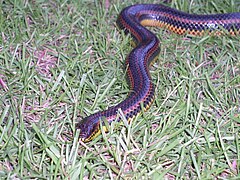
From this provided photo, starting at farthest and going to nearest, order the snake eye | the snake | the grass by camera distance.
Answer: the snake, the snake eye, the grass

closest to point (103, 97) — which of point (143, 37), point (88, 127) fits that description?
point (88, 127)

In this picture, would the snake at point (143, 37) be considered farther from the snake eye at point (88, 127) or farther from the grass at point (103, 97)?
the grass at point (103, 97)

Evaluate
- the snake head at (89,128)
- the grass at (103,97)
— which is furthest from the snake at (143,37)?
the grass at (103,97)

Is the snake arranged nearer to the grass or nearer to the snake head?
the snake head

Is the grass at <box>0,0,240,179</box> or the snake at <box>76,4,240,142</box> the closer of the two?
the grass at <box>0,0,240,179</box>

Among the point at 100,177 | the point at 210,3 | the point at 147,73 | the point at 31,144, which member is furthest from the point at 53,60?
the point at 210,3

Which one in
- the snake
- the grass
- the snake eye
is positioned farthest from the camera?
the snake

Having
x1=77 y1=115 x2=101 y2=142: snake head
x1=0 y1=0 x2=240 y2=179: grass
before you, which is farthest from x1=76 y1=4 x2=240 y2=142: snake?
x1=0 y1=0 x2=240 y2=179: grass
